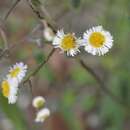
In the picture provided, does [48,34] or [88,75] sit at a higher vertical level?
[88,75]

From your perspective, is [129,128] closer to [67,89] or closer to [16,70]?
[67,89]

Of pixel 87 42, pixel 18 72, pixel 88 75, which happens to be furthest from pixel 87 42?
pixel 88 75

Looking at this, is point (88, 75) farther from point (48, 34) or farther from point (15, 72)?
point (15, 72)

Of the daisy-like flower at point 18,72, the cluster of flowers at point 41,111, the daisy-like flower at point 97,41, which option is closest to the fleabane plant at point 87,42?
the daisy-like flower at point 97,41

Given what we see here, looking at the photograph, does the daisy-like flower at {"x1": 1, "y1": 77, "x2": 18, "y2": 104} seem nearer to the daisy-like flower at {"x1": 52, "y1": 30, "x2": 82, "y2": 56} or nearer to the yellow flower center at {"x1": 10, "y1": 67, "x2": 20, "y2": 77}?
the yellow flower center at {"x1": 10, "y1": 67, "x2": 20, "y2": 77}

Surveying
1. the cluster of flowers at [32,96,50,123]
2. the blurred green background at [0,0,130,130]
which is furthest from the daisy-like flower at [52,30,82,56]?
the blurred green background at [0,0,130,130]

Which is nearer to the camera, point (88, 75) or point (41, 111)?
point (41, 111)

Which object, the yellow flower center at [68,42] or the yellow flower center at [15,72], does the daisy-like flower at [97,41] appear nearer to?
the yellow flower center at [68,42]

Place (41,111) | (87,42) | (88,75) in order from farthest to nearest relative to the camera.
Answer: (88,75) → (41,111) → (87,42)
